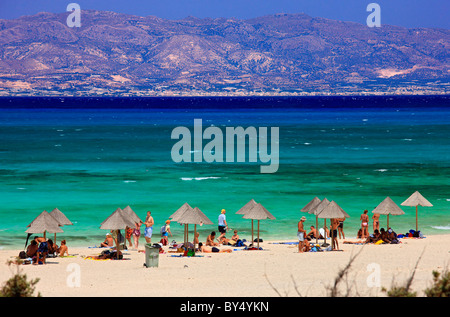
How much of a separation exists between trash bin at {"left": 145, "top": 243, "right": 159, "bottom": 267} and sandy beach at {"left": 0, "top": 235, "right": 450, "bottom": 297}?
10.9 inches

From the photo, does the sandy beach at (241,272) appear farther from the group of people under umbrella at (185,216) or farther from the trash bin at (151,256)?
the group of people under umbrella at (185,216)

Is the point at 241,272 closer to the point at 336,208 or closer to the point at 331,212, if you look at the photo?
the point at 331,212

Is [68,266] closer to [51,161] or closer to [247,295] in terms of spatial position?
[247,295]

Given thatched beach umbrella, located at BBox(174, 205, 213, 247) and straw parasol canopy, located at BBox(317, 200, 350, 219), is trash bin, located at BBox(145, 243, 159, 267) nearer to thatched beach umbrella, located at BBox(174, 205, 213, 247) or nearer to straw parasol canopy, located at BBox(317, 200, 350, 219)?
thatched beach umbrella, located at BBox(174, 205, 213, 247)

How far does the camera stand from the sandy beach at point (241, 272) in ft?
60.0

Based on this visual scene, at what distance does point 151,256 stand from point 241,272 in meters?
3.05

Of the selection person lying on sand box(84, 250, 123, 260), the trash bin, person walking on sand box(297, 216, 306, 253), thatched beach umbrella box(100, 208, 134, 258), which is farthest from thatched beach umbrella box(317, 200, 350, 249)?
person lying on sand box(84, 250, 123, 260)

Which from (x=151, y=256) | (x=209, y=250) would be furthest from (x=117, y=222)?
(x=209, y=250)

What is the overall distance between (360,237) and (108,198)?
60.6 ft

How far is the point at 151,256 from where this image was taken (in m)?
23.5

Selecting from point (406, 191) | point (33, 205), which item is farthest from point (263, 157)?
point (33, 205)

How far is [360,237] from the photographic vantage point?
30.8 metres

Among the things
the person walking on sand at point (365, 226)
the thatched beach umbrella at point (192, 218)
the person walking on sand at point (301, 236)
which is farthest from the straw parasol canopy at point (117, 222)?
the person walking on sand at point (365, 226)

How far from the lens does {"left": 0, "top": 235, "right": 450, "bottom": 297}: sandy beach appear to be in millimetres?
18281
